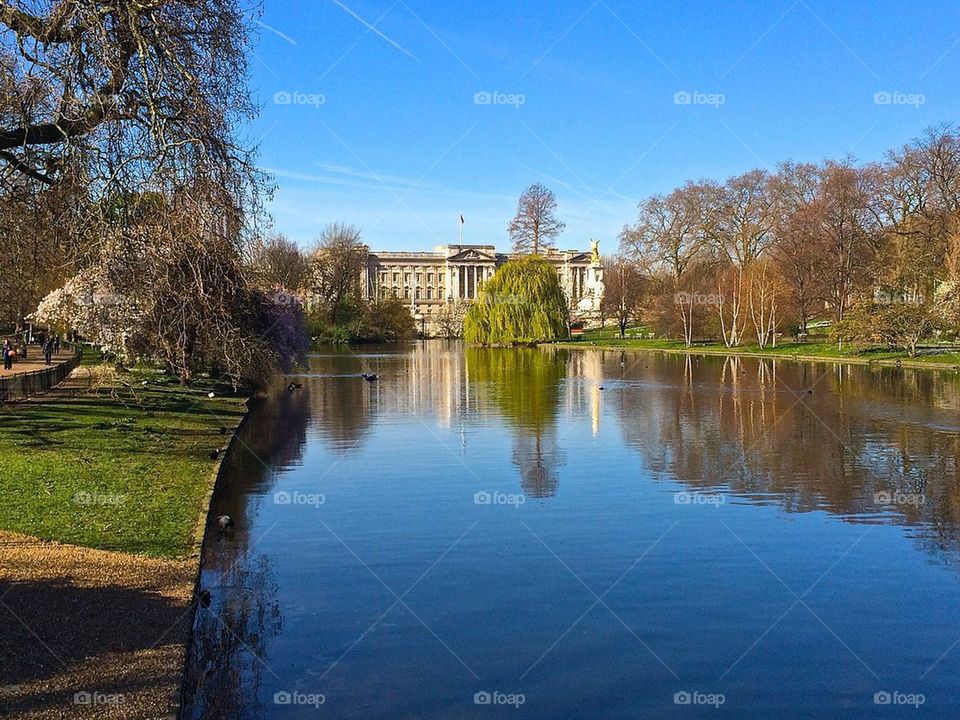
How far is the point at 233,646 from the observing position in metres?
9.05

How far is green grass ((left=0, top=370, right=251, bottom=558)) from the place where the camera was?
11.6 metres

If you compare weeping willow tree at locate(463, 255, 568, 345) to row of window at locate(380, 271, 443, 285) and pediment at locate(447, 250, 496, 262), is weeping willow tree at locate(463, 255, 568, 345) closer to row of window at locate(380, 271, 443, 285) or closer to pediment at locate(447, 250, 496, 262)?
pediment at locate(447, 250, 496, 262)

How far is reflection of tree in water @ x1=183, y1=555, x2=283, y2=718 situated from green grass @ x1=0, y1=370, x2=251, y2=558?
92 centimetres

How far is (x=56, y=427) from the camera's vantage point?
19.3 metres

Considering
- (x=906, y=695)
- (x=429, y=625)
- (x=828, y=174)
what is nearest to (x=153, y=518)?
(x=429, y=625)

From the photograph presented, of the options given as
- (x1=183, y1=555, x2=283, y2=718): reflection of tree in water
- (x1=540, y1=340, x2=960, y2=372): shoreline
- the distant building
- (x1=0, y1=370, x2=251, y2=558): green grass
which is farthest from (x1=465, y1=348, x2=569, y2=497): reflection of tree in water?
the distant building

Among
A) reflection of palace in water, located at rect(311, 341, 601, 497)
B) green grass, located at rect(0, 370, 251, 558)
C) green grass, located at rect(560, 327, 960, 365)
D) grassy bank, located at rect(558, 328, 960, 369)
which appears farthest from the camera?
green grass, located at rect(560, 327, 960, 365)

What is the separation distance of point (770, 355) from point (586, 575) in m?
52.3

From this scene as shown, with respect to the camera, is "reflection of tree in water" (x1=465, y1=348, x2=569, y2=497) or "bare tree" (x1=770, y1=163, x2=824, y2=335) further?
"bare tree" (x1=770, y1=163, x2=824, y2=335)

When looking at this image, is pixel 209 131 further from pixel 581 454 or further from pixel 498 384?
pixel 498 384

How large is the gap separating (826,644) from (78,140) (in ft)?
31.4

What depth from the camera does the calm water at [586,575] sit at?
8180 millimetres

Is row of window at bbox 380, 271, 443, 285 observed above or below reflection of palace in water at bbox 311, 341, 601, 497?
above

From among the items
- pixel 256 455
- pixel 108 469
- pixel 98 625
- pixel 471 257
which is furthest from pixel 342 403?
pixel 471 257
